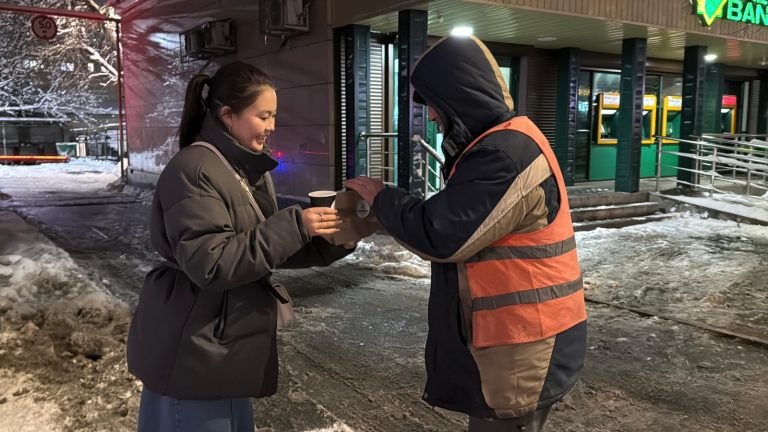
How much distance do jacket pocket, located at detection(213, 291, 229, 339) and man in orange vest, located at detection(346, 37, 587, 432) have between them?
0.55m

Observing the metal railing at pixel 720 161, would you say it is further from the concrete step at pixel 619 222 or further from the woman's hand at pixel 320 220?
A: the woman's hand at pixel 320 220

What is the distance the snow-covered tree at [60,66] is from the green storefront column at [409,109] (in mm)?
15053

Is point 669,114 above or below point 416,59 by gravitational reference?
below

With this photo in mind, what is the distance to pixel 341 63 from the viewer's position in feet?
31.4

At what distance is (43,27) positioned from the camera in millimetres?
15422

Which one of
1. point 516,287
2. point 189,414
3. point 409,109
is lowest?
point 189,414

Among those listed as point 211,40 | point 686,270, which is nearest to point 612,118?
point 686,270

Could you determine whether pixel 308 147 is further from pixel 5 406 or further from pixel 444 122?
pixel 444 122

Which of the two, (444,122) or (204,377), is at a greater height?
(444,122)

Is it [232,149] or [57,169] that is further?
[57,169]

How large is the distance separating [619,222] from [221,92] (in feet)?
30.7

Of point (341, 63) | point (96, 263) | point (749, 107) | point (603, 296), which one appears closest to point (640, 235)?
point (603, 296)

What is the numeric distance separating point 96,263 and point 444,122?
21.4ft

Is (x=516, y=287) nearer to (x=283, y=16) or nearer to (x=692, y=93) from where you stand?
(x=283, y=16)
